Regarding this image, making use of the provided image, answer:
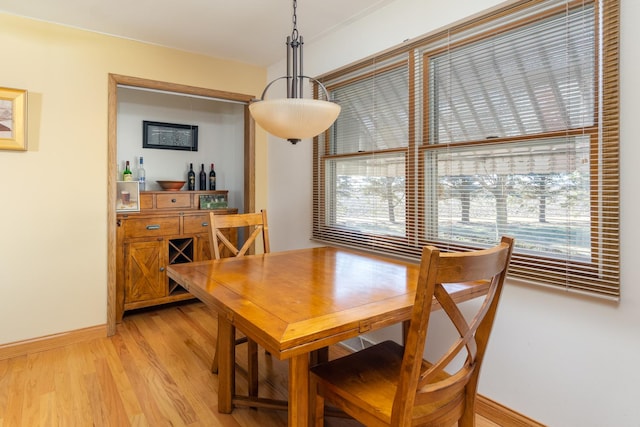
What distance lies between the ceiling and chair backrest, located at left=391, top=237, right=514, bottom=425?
200 cm

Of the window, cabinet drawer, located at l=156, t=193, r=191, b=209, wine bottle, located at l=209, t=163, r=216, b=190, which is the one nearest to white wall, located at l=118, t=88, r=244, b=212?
wine bottle, located at l=209, t=163, r=216, b=190

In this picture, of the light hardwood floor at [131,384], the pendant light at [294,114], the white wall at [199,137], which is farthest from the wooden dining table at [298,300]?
the white wall at [199,137]

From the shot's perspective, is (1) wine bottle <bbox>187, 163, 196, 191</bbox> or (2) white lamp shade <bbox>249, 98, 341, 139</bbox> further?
(1) wine bottle <bbox>187, 163, 196, 191</bbox>

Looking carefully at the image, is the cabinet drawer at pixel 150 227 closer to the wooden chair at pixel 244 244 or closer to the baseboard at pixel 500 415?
the wooden chair at pixel 244 244

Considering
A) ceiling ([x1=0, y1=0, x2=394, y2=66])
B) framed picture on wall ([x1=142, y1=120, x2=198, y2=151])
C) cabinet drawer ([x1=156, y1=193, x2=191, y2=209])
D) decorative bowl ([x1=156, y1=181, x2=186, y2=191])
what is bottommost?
cabinet drawer ([x1=156, y1=193, x2=191, y2=209])

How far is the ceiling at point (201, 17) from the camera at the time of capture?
2.46 m

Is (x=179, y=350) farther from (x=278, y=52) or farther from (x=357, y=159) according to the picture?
(x=278, y=52)

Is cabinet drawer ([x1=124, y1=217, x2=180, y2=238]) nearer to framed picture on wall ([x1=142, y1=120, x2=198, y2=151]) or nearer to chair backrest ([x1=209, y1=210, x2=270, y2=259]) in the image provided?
framed picture on wall ([x1=142, y1=120, x2=198, y2=151])

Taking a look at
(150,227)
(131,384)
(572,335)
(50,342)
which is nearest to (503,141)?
(572,335)

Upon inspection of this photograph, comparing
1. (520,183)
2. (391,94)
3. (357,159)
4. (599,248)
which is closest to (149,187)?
(357,159)

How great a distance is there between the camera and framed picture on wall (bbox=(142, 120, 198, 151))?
12.9 feet

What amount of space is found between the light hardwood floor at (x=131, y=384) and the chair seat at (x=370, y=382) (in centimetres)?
61

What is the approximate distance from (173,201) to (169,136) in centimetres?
89

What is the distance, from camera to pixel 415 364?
3.34ft
